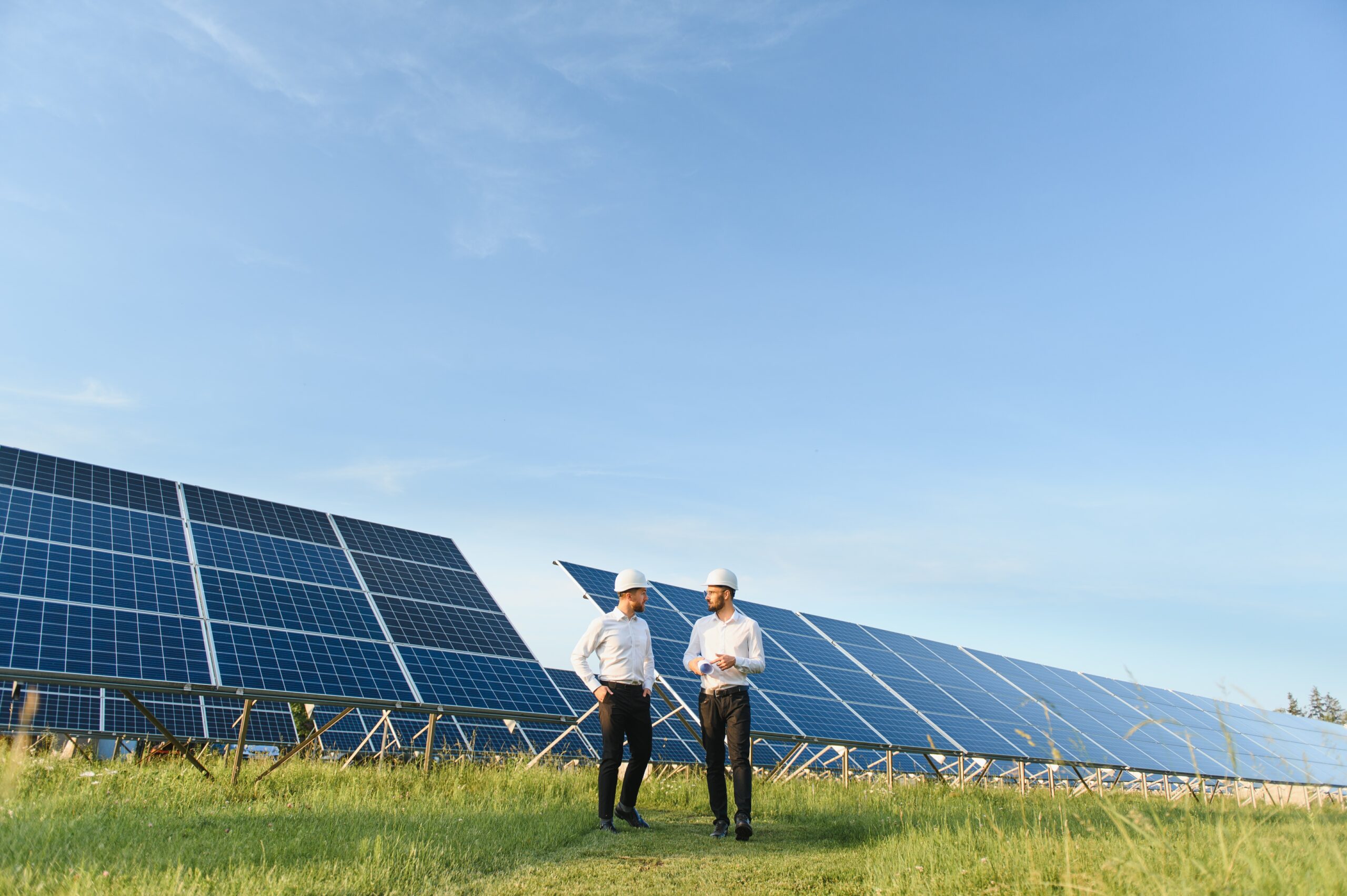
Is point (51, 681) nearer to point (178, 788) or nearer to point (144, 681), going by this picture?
point (144, 681)

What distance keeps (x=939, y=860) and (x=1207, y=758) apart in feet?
71.9

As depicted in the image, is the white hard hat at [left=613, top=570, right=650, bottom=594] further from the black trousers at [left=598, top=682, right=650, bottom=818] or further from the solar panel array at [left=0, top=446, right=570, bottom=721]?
the solar panel array at [left=0, top=446, right=570, bottom=721]

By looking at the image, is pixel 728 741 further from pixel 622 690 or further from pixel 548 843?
pixel 548 843

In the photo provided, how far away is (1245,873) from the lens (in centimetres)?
397

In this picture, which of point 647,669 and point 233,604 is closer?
point 647,669

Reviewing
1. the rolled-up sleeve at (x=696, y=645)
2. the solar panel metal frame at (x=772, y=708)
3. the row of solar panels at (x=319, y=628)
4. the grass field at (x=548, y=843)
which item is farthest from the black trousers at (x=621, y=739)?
the solar panel metal frame at (x=772, y=708)

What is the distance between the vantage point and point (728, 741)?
7.25 metres

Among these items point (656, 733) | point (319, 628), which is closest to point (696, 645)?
point (319, 628)

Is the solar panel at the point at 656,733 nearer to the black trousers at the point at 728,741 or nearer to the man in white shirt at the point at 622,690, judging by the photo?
the man in white shirt at the point at 622,690

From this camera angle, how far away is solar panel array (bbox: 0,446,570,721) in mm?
9070

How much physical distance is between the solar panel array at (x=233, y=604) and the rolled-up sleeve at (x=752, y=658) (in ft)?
13.6

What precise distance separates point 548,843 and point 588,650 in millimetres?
1599

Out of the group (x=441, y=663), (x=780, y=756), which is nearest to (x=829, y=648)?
(x=780, y=756)

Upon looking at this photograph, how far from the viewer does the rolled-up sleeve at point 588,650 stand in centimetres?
745
